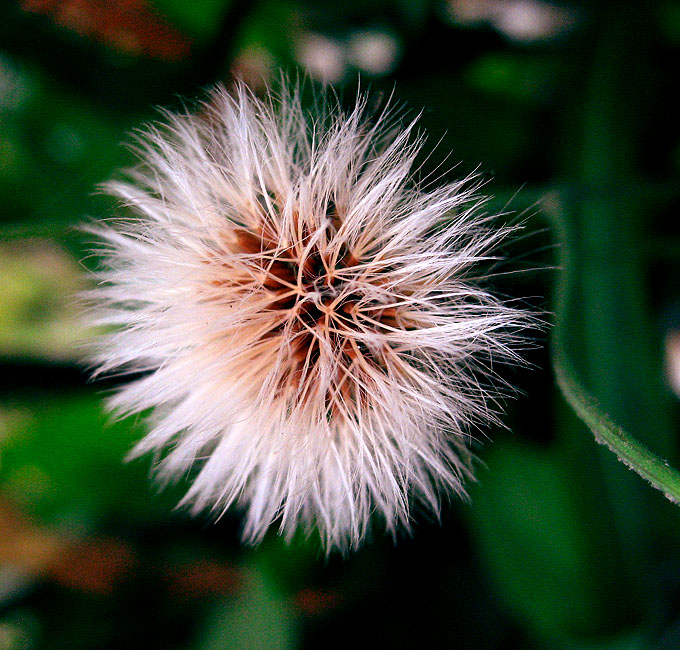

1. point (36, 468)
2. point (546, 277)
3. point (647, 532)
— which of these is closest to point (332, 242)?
point (546, 277)

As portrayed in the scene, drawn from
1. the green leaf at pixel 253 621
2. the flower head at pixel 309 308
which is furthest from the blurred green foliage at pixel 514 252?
the flower head at pixel 309 308

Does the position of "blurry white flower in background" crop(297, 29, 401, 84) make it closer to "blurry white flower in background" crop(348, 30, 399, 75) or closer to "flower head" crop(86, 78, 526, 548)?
"blurry white flower in background" crop(348, 30, 399, 75)

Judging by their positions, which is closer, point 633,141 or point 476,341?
point 476,341

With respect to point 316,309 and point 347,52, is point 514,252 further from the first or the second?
point 347,52

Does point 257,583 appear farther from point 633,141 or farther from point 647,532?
point 633,141

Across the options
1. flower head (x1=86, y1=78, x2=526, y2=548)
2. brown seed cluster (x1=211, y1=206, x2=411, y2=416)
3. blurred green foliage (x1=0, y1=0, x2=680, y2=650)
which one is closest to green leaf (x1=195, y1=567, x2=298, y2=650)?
blurred green foliage (x1=0, y1=0, x2=680, y2=650)

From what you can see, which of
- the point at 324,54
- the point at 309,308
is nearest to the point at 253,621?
the point at 309,308
